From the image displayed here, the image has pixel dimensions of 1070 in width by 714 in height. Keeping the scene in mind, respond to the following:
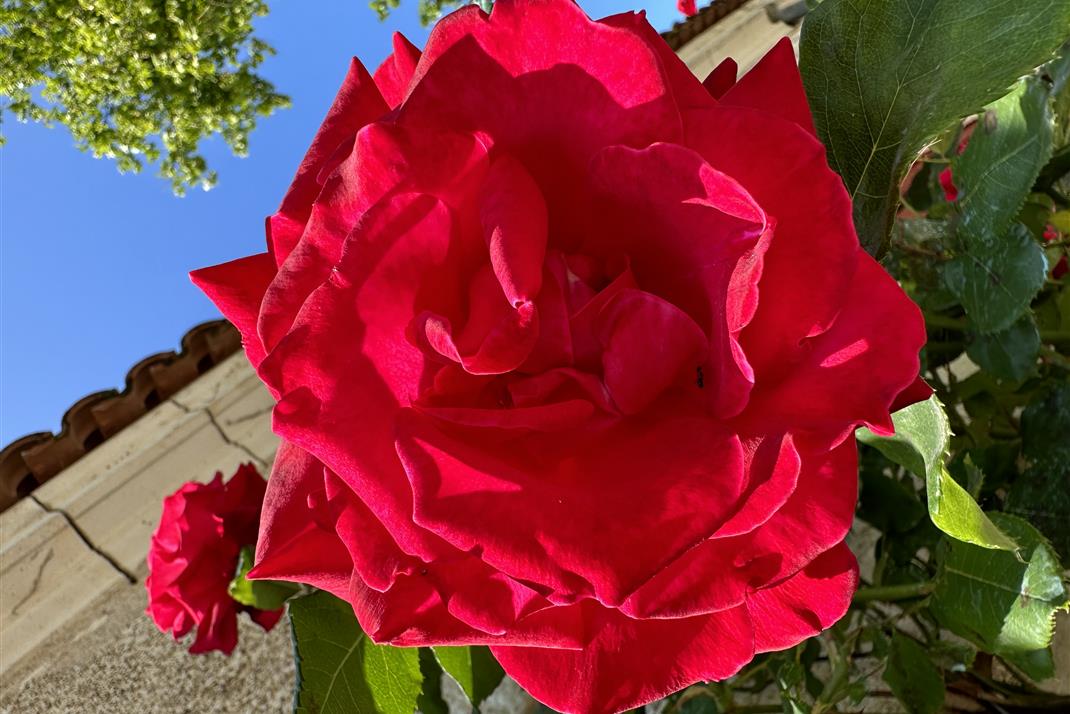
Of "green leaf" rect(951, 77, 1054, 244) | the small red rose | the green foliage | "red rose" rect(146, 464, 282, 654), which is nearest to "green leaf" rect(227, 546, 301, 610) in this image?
"red rose" rect(146, 464, 282, 654)

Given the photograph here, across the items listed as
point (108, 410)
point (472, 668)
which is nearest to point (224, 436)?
point (108, 410)

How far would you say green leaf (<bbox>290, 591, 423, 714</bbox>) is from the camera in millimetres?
329

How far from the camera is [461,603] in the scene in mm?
201

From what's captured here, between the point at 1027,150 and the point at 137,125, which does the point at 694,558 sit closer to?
the point at 1027,150

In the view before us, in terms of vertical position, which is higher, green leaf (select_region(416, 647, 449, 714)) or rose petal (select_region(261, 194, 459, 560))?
rose petal (select_region(261, 194, 459, 560))

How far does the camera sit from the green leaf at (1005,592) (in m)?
0.32

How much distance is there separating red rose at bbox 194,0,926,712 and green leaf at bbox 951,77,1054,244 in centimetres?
23

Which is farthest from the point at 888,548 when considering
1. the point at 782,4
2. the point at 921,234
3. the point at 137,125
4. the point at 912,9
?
the point at 137,125

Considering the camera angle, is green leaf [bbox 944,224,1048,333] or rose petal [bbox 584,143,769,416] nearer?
rose petal [bbox 584,143,769,416]

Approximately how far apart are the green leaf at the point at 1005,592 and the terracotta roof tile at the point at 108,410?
29.1 inches

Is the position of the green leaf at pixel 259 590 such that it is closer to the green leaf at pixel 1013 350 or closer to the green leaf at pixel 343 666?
the green leaf at pixel 343 666

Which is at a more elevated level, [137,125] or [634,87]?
[137,125]

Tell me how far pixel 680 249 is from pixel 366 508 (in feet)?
0.36

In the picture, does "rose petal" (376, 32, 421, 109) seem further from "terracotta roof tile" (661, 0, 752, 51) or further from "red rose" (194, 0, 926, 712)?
"terracotta roof tile" (661, 0, 752, 51)
